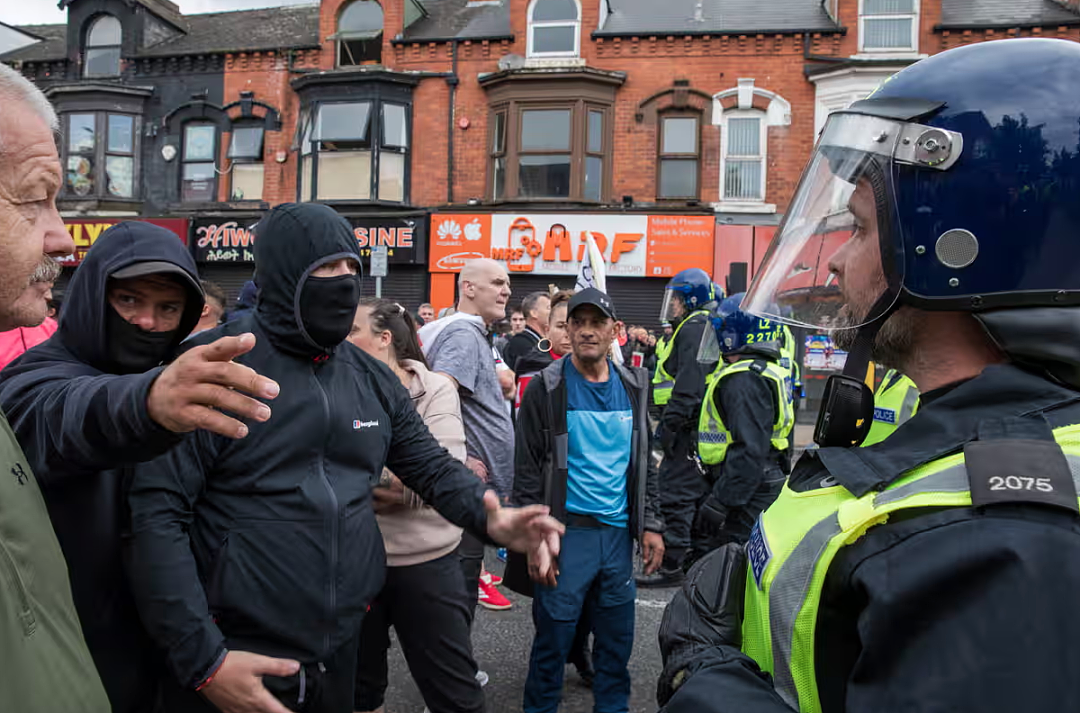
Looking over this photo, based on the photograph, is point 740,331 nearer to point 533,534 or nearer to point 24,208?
point 533,534

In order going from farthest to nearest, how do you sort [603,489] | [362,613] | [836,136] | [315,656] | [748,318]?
[748,318] < [603,489] < [362,613] < [315,656] < [836,136]

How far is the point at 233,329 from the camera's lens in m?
2.23

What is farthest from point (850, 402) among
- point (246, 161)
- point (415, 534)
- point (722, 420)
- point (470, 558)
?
point (246, 161)

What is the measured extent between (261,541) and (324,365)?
57 centimetres

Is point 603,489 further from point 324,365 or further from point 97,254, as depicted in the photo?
point 97,254

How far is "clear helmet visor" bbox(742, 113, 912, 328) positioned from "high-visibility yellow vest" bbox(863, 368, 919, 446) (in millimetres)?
1297

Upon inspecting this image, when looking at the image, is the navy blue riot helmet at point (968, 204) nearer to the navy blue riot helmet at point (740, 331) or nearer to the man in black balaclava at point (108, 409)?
the man in black balaclava at point (108, 409)

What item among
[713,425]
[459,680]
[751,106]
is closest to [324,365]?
[459,680]

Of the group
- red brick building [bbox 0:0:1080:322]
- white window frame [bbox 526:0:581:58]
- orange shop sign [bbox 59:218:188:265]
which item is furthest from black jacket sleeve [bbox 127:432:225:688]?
orange shop sign [bbox 59:218:188:265]

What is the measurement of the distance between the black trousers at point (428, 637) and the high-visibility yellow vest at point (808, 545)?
1.78 meters

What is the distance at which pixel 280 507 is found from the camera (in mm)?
2098

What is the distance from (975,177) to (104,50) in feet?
68.3

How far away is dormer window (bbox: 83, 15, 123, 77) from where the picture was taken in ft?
57.1

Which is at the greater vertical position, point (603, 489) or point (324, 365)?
point (324, 365)
